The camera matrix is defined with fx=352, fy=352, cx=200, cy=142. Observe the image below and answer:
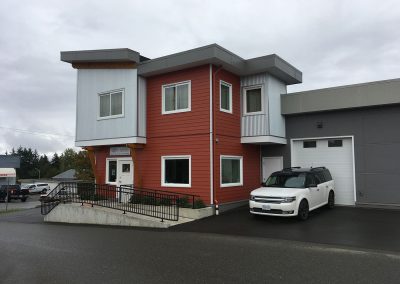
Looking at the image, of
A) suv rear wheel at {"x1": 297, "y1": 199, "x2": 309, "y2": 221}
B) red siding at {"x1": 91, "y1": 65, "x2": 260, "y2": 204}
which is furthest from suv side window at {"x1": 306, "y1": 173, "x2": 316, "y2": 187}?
red siding at {"x1": 91, "y1": 65, "x2": 260, "y2": 204}

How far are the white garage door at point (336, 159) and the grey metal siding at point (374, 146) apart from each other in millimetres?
397

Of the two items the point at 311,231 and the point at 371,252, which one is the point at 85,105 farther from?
the point at 371,252

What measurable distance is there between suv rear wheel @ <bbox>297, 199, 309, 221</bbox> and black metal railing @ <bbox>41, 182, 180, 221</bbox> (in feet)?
14.1

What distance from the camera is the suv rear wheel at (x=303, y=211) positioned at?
464 inches

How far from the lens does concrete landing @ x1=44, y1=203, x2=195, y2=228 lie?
1256 centimetres

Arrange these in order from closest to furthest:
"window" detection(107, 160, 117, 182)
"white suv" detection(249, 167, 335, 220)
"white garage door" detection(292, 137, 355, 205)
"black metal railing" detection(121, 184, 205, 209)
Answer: "white suv" detection(249, 167, 335, 220) → "black metal railing" detection(121, 184, 205, 209) → "white garage door" detection(292, 137, 355, 205) → "window" detection(107, 160, 117, 182)

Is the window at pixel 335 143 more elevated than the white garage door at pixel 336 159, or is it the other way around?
the window at pixel 335 143

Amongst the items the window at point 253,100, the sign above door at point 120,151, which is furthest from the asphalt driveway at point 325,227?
the sign above door at point 120,151

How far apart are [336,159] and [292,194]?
5.32m

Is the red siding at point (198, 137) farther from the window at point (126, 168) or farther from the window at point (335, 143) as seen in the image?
the window at point (335, 143)

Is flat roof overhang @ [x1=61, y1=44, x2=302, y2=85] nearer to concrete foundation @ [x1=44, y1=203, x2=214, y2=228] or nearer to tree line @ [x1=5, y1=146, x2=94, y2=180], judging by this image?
concrete foundation @ [x1=44, y1=203, x2=214, y2=228]

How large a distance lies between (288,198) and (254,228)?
1518 millimetres

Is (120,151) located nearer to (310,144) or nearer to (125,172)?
(125,172)

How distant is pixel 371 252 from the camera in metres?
7.97
